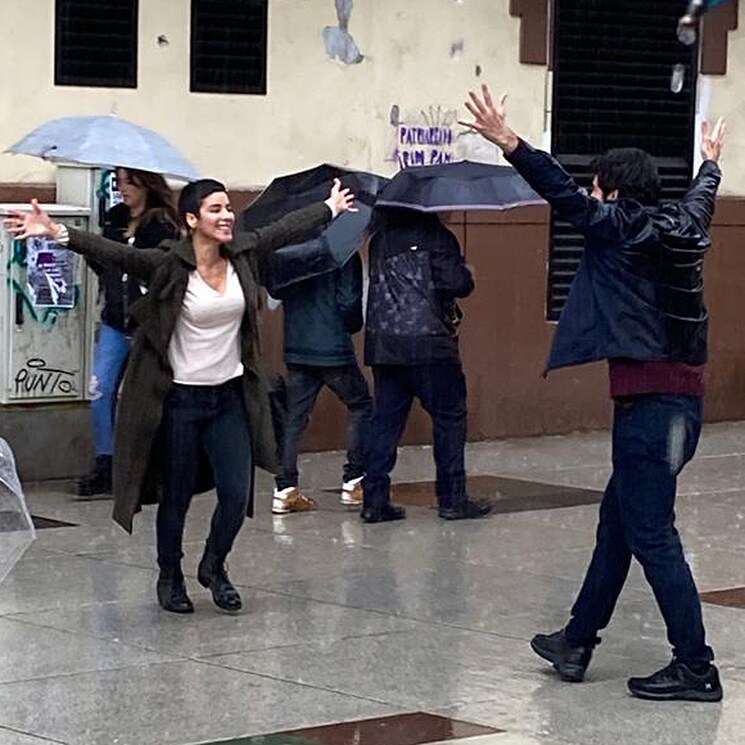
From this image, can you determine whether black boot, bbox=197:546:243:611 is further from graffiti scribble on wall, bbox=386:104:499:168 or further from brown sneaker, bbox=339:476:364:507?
graffiti scribble on wall, bbox=386:104:499:168

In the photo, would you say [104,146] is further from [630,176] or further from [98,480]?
Result: [630,176]

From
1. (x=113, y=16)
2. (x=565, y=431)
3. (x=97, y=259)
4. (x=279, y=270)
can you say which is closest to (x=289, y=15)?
(x=113, y=16)

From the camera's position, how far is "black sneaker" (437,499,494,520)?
10891 millimetres

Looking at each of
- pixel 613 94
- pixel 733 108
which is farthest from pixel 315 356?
pixel 733 108

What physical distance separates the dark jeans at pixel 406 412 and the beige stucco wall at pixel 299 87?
8.08ft

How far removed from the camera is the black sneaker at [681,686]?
23.4 feet

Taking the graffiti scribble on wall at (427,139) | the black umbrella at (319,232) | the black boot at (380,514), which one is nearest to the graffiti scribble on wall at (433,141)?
the graffiti scribble on wall at (427,139)

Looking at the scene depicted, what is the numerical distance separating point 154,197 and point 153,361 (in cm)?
281

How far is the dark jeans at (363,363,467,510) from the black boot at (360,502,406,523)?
18 millimetres

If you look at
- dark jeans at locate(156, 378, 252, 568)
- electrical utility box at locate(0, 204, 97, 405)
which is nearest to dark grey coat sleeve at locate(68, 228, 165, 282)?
dark jeans at locate(156, 378, 252, 568)

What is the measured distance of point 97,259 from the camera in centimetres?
830

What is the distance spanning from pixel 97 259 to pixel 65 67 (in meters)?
3.89

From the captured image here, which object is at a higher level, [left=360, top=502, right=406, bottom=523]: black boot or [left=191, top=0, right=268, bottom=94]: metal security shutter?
[left=191, top=0, right=268, bottom=94]: metal security shutter

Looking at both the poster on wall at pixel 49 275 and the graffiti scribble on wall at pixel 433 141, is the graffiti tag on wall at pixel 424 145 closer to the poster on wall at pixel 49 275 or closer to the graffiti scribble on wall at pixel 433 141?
the graffiti scribble on wall at pixel 433 141
